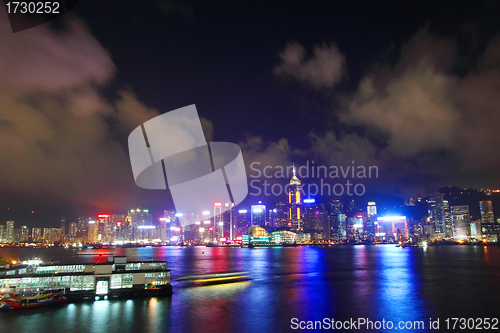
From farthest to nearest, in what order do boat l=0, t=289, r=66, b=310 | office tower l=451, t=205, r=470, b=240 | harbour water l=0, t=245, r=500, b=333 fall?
office tower l=451, t=205, r=470, b=240
boat l=0, t=289, r=66, b=310
harbour water l=0, t=245, r=500, b=333

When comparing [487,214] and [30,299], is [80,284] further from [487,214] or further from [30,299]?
[487,214]

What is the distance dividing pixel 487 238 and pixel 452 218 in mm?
22315

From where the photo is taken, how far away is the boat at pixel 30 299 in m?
24.5

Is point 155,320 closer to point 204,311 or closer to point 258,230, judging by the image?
point 204,311

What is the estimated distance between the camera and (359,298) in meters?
28.7

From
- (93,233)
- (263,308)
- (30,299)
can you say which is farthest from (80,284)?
(93,233)

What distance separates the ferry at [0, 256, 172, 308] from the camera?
25500 mm

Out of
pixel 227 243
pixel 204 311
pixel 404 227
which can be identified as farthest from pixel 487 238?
pixel 204 311

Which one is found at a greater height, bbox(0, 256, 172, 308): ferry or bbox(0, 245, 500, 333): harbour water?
bbox(0, 256, 172, 308): ferry

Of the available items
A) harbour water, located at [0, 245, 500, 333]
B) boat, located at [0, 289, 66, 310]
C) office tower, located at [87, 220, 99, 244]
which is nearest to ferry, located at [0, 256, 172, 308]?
boat, located at [0, 289, 66, 310]

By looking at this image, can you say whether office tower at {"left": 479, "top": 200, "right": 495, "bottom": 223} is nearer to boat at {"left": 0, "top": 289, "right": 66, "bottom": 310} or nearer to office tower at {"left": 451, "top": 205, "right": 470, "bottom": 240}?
office tower at {"left": 451, "top": 205, "right": 470, "bottom": 240}

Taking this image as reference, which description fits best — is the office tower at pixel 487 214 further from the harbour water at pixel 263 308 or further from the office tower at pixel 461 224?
the harbour water at pixel 263 308

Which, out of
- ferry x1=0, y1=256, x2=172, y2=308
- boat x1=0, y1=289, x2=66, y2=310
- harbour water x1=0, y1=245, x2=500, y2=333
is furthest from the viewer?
ferry x1=0, y1=256, x2=172, y2=308

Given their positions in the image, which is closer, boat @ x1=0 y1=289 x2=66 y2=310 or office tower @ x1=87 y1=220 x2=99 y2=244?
boat @ x1=0 y1=289 x2=66 y2=310
